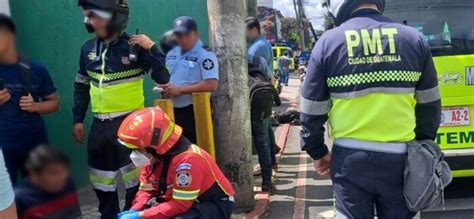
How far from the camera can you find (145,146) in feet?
9.63

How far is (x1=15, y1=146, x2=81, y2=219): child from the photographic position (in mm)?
2383

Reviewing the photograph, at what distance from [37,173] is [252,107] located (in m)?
3.16

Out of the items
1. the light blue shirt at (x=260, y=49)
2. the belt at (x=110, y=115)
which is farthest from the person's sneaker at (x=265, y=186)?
the belt at (x=110, y=115)

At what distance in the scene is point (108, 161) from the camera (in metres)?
3.81

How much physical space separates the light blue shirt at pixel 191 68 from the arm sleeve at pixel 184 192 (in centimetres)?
141

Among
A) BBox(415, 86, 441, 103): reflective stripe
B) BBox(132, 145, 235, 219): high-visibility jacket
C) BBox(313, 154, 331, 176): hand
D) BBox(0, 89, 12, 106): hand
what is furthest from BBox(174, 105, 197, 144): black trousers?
BBox(415, 86, 441, 103): reflective stripe

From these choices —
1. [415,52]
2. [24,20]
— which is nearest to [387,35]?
[415,52]

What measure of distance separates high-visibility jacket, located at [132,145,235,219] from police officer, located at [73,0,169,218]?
66cm

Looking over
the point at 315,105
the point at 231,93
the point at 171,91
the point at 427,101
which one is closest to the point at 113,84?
the point at 171,91

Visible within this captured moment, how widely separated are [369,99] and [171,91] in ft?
6.30

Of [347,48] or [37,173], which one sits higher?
[347,48]

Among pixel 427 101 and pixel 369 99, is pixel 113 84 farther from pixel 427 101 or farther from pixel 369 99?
pixel 427 101

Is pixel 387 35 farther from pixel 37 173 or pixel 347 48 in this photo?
pixel 37 173

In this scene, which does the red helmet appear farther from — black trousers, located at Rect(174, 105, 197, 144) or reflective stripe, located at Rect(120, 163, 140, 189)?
black trousers, located at Rect(174, 105, 197, 144)
